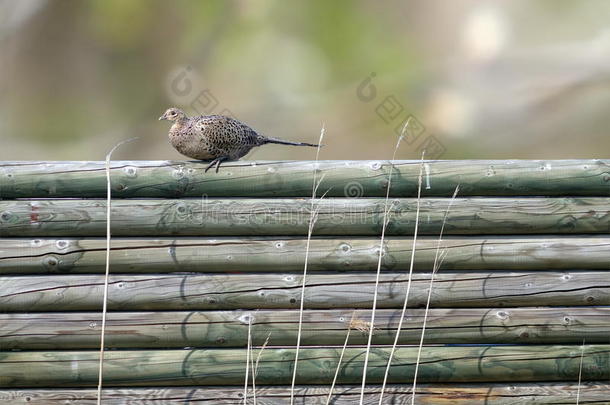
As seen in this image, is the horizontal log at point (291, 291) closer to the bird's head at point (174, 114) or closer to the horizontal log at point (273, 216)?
the horizontal log at point (273, 216)

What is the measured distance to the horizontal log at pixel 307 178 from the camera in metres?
3.79

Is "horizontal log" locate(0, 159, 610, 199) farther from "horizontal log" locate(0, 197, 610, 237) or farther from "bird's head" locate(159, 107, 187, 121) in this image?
"bird's head" locate(159, 107, 187, 121)

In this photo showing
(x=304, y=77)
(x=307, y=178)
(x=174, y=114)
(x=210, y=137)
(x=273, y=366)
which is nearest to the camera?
(x=273, y=366)

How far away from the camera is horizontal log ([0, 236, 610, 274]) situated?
3732 millimetres

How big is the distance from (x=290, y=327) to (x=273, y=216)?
550mm

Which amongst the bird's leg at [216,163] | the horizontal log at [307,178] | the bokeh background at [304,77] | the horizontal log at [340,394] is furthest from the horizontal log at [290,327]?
the bokeh background at [304,77]

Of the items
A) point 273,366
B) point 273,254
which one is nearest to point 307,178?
point 273,254

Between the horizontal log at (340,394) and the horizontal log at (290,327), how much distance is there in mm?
215

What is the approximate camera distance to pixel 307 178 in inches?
151

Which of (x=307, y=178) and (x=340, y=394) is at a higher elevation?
(x=307, y=178)

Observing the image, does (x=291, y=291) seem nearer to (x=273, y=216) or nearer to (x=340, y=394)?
(x=273, y=216)

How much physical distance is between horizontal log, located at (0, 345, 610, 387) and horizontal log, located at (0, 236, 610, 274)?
409 millimetres

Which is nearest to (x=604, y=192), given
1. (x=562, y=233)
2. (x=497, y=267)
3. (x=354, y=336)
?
(x=562, y=233)

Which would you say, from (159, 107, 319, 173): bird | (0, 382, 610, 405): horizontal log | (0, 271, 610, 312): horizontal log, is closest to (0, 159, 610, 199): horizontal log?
(159, 107, 319, 173): bird
